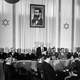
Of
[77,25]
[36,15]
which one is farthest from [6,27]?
[77,25]

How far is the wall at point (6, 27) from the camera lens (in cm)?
769

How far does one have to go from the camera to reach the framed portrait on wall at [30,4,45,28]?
8.06m

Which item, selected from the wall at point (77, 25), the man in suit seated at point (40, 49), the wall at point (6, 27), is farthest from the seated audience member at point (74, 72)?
the wall at point (77, 25)

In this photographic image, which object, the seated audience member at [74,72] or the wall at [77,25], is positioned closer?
the seated audience member at [74,72]

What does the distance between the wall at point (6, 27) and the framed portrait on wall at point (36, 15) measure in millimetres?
999

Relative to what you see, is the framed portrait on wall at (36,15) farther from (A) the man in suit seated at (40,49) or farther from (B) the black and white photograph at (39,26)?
(A) the man in suit seated at (40,49)

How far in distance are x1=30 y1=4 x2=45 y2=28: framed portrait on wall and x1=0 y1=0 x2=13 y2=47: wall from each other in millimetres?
999

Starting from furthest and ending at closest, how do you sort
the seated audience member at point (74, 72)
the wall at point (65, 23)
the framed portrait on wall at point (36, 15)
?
1. the wall at point (65, 23)
2. the framed portrait on wall at point (36, 15)
3. the seated audience member at point (74, 72)

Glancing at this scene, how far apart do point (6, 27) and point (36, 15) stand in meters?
1.55

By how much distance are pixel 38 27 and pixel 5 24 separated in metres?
1.58

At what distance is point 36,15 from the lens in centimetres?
810

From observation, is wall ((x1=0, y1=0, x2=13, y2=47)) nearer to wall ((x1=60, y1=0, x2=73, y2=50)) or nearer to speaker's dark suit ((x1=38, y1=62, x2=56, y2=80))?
wall ((x1=60, y1=0, x2=73, y2=50))

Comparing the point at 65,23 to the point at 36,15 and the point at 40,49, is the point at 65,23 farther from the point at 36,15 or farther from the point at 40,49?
the point at 40,49

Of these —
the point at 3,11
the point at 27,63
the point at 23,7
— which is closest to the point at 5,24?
the point at 3,11
